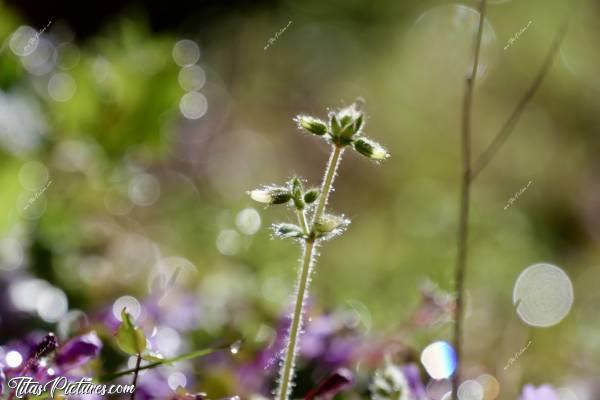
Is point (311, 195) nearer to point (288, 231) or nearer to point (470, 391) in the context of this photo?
point (288, 231)

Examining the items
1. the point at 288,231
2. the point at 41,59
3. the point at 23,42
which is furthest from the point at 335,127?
the point at 41,59

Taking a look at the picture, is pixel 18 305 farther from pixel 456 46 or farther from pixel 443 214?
pixel 456 46

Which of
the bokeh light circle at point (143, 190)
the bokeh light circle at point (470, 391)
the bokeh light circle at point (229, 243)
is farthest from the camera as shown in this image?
the bokeh light circle at point (143, 190)

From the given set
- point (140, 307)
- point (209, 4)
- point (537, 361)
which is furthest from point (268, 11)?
point (140, 307)

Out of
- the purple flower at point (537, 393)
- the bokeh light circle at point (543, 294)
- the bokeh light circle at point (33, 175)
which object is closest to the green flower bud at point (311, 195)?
the purple flower at point (537, 393)

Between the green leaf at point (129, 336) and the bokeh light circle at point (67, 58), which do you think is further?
the bokeh light circle at point (67, 58)

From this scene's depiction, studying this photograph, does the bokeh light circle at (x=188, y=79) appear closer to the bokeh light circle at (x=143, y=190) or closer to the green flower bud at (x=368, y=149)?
the bokeh light circle at (x=143, y=190)

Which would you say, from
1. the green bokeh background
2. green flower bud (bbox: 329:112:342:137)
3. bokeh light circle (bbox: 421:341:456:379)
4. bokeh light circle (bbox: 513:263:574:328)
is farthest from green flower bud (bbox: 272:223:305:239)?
bokeh light circle (bbox: 513:263:574:328)
